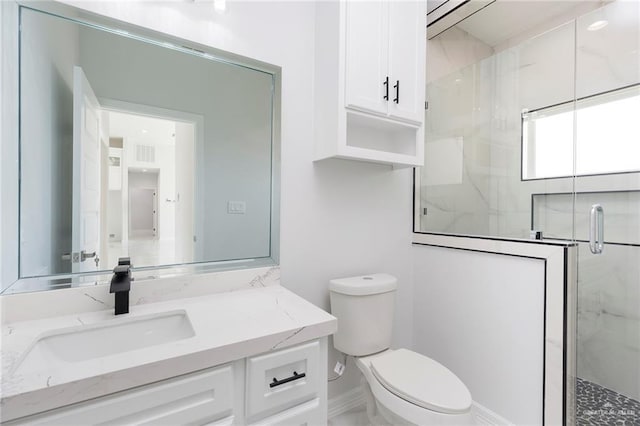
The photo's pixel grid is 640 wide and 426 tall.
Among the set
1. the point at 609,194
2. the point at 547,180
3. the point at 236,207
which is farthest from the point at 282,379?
the point at 609,194

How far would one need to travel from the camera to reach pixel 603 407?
171 centimetres

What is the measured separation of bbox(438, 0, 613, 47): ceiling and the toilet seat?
7.01 feet

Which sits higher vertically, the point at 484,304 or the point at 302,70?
the point at 302,70

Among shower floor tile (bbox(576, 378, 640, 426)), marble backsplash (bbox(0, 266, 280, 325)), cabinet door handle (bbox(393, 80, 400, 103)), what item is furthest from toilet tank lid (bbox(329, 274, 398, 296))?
shower floor tile (bbox(576, 378, 640, 426))

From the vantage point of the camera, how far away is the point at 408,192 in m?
1.99

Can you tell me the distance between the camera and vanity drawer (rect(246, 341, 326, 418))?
0.81 metres

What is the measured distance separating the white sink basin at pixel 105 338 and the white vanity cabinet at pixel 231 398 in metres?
0.18

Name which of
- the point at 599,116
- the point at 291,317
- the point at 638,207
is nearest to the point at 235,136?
the point at 291,317

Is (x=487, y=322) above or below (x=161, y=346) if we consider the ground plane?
below

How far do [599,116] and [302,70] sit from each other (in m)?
1.89

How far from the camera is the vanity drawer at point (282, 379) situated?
805 mm

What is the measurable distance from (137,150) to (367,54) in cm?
112

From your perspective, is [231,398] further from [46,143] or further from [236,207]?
[46,143]

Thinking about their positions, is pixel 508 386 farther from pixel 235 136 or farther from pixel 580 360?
pixel 235 136
